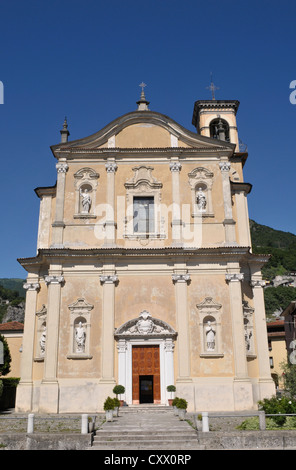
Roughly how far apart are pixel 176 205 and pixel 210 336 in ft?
23.2

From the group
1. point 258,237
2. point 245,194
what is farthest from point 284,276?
point 245,194

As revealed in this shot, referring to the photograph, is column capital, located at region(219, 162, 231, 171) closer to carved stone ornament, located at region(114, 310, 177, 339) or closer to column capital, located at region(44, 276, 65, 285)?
carved stone ornament, located at region(114, 310, 177, 339)

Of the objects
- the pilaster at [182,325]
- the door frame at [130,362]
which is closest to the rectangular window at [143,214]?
the pilaster at [182,325]

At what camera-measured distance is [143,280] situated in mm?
22781

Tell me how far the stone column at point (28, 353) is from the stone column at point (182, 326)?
7298 millimetres

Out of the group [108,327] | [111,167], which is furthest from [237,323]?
[111,167]

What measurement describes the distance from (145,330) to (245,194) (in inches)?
388

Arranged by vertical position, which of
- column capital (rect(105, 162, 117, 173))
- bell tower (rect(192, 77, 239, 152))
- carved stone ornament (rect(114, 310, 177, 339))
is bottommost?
carved stone ornament (rect(114, 310, 177, 339))

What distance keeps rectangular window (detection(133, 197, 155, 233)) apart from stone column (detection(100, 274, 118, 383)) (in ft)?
10.3

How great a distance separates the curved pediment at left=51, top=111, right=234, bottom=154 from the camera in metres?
25.2

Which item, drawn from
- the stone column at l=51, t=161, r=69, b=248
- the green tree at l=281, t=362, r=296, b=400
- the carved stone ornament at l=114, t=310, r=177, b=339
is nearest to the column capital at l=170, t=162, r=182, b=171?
the stone column at l=51, t=161, r=69, b=248

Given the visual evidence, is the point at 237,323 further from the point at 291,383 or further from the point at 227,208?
the point at 227,208

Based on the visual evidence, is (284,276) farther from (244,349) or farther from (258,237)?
(244,349)

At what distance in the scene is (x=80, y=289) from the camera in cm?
2267
